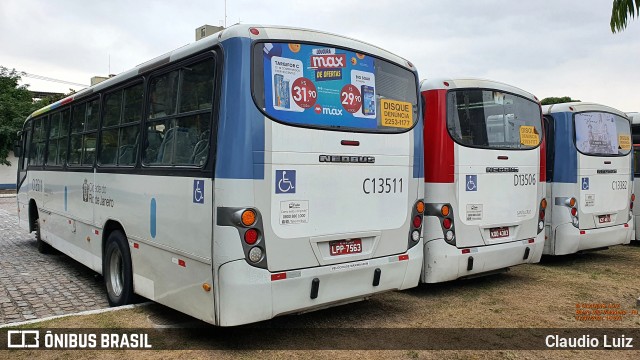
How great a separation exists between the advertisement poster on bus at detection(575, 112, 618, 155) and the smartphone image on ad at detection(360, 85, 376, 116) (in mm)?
5001

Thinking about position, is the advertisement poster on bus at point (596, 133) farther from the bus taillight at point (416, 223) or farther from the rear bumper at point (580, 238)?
the bus taillight at point (416, 223)

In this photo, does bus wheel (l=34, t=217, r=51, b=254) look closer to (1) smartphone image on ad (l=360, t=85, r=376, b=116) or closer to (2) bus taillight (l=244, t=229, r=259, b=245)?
(2) bus taillight (l=244, t=229, r=259, b=245)

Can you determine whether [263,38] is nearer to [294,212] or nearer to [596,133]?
[294,212]

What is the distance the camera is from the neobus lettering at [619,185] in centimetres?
904

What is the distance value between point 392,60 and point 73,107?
205 inches

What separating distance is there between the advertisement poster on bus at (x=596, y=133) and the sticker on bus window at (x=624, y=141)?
165mm

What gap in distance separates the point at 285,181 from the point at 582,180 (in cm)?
616

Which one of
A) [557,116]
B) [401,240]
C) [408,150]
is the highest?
[557,116]

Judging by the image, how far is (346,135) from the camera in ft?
15.9

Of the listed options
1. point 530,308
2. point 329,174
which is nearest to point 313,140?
point 329,174

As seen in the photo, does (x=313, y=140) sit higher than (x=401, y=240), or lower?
higher

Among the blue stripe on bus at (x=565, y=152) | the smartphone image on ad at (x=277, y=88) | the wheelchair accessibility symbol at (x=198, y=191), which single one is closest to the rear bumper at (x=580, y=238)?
the blue stripe on bus at (x=565, y=152)

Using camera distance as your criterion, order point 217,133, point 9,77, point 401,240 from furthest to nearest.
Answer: point 9,77
point 401,240
point 217,133

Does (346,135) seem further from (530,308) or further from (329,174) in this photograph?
(530,308)
